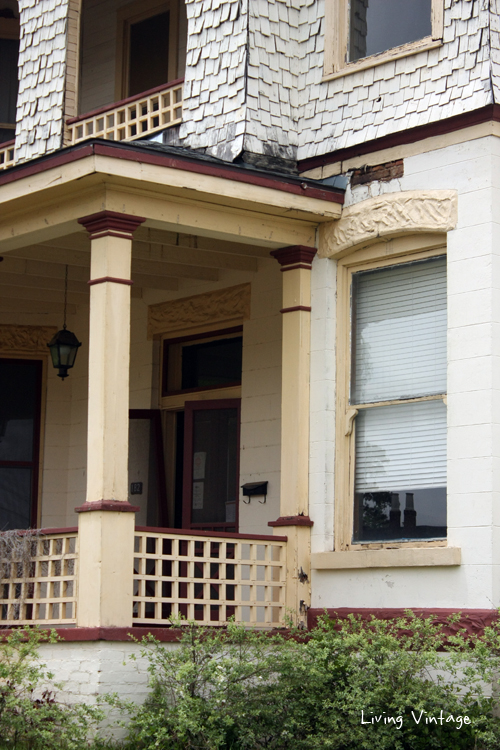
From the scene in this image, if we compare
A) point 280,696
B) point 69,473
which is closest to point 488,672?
point 280,696

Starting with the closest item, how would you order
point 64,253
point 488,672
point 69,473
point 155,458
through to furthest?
point 488,672 → point 64,253 → point 155,458 → point 69,473

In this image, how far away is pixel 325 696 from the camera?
24.4 ft

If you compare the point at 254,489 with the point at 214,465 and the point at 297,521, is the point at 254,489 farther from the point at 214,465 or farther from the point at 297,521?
the point at 297,521

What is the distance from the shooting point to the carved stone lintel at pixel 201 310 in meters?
11.0

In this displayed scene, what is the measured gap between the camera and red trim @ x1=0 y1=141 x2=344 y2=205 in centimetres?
804

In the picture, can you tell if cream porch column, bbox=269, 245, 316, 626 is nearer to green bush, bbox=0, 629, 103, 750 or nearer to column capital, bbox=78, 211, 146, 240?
column capital, bbox=78, 211, 146, 240

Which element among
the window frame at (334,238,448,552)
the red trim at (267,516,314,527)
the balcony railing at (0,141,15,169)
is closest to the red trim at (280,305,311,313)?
the window frame at (334,238,448,552)

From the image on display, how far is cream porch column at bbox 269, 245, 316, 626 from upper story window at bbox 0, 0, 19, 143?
18.1 feet

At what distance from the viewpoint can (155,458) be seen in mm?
11648

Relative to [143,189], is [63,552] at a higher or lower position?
lower

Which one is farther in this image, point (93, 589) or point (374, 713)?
point (93, 589)

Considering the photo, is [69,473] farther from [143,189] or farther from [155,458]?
[143,189]

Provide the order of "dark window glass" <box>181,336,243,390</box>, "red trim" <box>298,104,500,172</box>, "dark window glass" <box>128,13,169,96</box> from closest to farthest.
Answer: "red trim" <box>298,104,500,172</box>, "dark window glass" <box>181,336,243,390</box>, "dark window glass" <box>128,13,169,96</box>

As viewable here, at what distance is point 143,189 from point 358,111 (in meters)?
2.08
